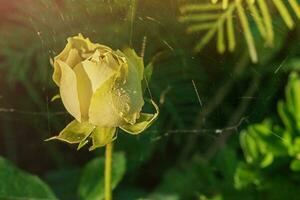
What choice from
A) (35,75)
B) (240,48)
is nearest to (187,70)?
(240,48)

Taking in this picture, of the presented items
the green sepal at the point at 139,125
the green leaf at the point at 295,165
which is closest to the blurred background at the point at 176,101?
the green leaf at the point at 295,165

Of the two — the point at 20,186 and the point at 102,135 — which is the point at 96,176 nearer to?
the point at 20,186

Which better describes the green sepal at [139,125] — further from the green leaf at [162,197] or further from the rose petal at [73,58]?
the green leaf at [162,197]

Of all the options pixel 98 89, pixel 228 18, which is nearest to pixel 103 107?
pixel 98 89

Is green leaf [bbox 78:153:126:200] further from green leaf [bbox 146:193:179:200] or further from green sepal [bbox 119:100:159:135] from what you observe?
green sepal [bbox 119:100:159:135]

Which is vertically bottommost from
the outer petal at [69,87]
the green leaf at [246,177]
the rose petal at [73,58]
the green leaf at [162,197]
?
the green leaf at [162,197]

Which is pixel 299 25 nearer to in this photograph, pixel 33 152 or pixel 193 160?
pixel 193 160
